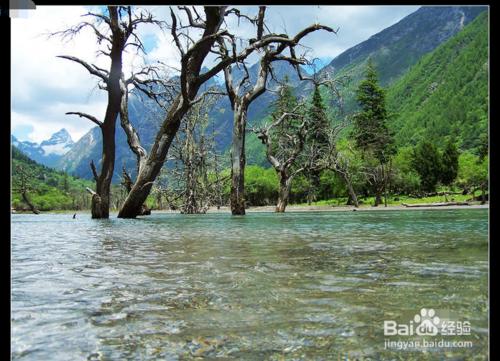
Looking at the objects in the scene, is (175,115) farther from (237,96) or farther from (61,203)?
(61,203)

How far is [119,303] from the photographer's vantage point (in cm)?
318

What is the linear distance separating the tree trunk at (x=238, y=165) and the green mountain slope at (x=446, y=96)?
7381 centimetres

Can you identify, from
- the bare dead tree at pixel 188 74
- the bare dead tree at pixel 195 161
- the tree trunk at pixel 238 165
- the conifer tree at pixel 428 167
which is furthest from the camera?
the conifer tree at pixel 428 167

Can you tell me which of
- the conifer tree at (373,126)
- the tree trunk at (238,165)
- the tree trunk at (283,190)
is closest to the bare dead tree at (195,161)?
the tree trunk at (238,165)

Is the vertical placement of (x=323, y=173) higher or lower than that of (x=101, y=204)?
higher

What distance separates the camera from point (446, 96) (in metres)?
144

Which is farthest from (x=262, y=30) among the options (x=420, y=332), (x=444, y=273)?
(x=420, y=332)

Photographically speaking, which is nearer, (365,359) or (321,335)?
(365,359)

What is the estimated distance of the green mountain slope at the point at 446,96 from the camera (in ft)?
370

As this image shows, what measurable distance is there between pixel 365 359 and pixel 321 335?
34 cm

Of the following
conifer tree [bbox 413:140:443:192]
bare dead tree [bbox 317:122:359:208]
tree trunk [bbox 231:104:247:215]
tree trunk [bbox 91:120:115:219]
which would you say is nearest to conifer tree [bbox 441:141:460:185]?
conifer tree [bbox 413:140:443:192]

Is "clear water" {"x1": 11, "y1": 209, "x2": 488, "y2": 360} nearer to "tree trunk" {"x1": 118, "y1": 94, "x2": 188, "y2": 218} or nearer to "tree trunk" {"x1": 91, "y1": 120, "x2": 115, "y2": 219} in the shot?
"tree trunk" {"x1": 118, "y1": 94, "x2": 188, "y2": 218}

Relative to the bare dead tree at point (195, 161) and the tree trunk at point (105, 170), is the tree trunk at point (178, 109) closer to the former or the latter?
the tree trunk at point (105, 170)
